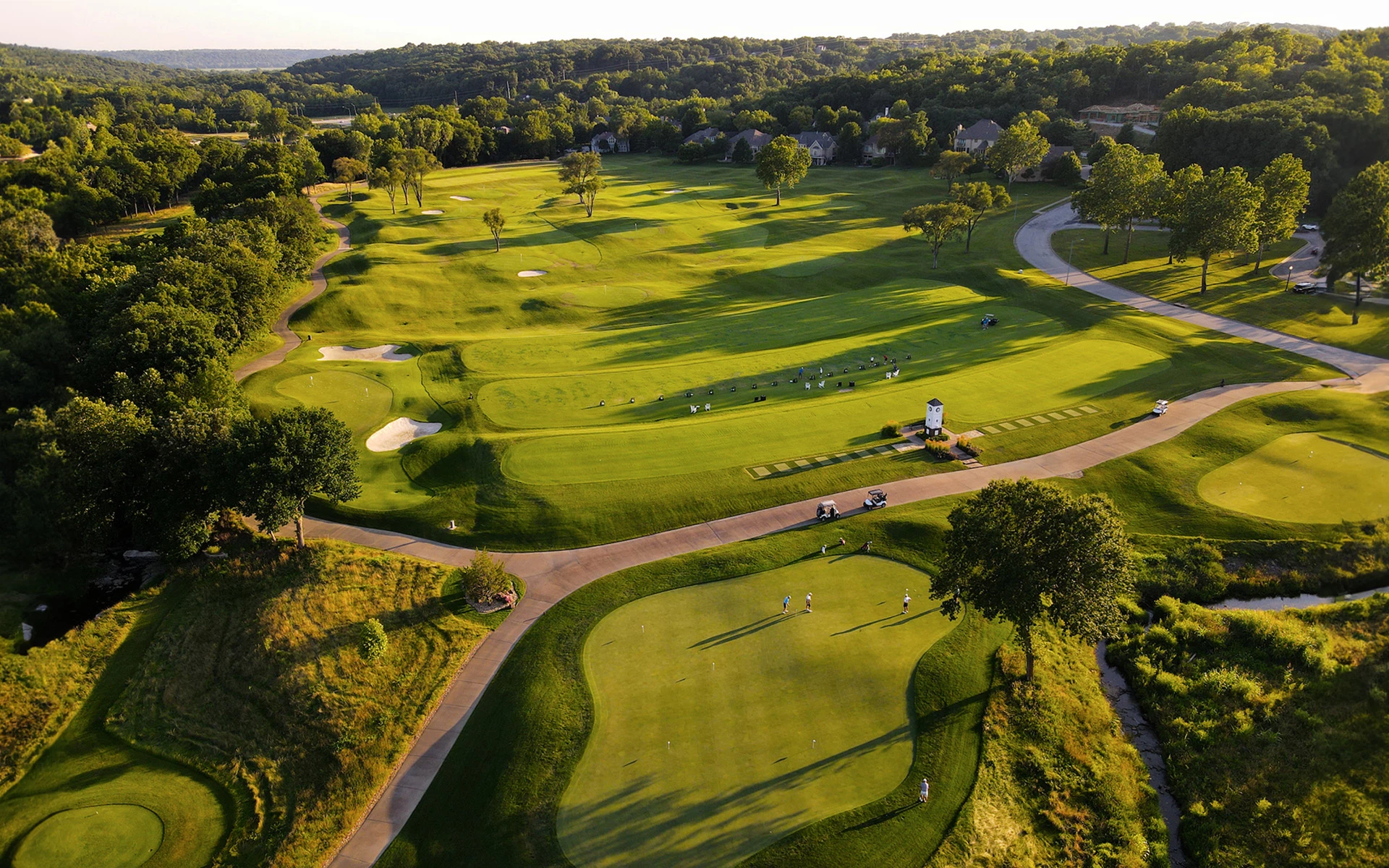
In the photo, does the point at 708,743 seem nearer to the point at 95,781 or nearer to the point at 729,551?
the point at 729,551

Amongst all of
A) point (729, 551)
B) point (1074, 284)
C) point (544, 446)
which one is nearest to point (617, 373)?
point (544, 446)

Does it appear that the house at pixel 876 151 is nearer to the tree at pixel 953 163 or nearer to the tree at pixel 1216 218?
the tree at pixel 953 163

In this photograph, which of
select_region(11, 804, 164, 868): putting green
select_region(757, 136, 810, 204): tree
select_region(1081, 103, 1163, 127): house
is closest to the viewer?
select_region(11, 804, 164, 868): putting green

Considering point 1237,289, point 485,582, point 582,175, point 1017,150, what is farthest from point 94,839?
point 1017,150

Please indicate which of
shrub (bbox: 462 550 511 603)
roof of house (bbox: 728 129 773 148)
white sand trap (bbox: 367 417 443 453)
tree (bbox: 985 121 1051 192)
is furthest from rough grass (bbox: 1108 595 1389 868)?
roof of house (bbox: 728 129 773 148)

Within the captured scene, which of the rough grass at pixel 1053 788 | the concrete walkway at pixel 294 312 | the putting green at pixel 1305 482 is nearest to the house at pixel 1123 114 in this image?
the putting green at pixel 1305 482

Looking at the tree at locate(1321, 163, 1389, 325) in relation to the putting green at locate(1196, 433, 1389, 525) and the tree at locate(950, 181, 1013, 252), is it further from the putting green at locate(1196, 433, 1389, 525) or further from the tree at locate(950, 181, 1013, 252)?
the tree at locate(950, 181, 1013, 252)
